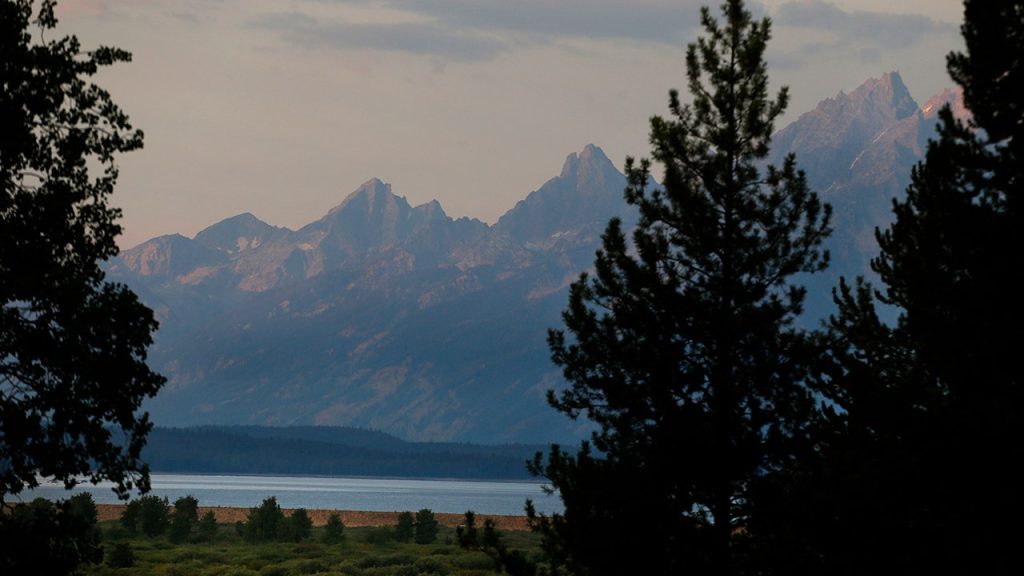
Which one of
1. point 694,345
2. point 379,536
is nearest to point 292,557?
point 379,536

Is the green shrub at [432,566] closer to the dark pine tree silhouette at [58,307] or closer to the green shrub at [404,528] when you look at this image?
the green shrub at [404,528]

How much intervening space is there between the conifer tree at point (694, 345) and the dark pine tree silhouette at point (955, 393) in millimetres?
7101

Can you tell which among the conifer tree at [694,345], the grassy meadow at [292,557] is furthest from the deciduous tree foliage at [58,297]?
the grassy meadow at [292,557]

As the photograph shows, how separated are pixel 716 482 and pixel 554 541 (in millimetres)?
3946

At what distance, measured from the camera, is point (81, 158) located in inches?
1092

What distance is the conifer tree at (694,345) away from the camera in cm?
3097

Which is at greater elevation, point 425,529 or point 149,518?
point 149,518

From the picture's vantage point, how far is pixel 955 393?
21.8 meters

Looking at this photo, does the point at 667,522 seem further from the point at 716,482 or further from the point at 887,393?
the point at 887,393

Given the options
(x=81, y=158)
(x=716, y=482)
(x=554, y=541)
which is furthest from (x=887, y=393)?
(x=81, y=158)

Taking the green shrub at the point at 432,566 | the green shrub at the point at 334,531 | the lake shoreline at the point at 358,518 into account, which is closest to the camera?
the green shrub at the point at 432,566

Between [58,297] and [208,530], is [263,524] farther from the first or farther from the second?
[58,297]

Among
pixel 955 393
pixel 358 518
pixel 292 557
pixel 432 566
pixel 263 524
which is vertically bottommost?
pixel 432 566

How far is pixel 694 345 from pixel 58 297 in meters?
14.2
